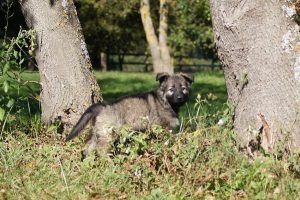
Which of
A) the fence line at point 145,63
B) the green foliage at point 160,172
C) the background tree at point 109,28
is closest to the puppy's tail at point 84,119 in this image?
the green foliage at point 160,172

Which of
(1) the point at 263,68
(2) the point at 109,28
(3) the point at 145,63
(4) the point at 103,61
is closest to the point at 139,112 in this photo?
(1) the point at 263,68

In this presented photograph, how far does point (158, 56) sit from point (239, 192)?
30107mm

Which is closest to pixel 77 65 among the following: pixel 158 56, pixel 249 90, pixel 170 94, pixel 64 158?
pixel 170 94

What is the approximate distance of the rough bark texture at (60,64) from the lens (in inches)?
362

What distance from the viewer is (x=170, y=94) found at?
9328mm

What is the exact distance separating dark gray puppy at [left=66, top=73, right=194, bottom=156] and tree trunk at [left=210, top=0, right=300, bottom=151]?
122 centimetres

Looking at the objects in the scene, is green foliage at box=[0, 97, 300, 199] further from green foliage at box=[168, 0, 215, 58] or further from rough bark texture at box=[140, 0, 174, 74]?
green foliage at box=[168, 0, 215, 58]

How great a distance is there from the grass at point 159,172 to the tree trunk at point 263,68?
0.82ft

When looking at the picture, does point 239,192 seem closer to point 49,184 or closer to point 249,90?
point 249,90

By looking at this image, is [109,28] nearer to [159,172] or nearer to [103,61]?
[103,61]

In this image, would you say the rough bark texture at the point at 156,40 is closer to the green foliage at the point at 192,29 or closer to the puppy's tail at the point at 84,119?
the green foliage at the point at 192,29

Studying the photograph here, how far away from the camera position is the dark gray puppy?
804 cm

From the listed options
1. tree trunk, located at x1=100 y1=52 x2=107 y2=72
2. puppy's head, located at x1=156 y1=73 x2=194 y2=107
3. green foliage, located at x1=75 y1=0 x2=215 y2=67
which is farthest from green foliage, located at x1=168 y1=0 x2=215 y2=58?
puppy's head, located at x1=156 y1=73 x2=194 y2=107

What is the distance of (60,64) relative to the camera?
925cm
